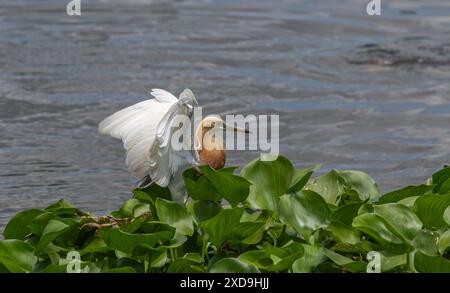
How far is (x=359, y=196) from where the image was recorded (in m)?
5.81

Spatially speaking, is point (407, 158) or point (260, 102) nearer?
point (407, 158)

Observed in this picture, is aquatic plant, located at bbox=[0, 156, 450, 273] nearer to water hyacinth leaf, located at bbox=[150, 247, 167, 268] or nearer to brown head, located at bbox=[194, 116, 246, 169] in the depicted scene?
water hyacinth leaf, located at bbox=[150, 247, 167, 268]

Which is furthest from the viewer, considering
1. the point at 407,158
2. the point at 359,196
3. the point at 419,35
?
the point at 419,35

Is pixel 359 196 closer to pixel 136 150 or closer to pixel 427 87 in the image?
pixel 136 150

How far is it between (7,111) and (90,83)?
1.23 meters

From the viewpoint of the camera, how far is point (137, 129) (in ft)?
20.0

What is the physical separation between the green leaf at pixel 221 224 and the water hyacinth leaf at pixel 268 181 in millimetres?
405

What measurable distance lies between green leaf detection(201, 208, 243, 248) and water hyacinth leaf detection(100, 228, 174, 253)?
0.57 ft

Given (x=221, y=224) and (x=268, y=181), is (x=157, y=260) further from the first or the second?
(x=268, y=181)

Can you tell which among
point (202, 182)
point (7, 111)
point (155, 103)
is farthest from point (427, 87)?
point (202, 182)

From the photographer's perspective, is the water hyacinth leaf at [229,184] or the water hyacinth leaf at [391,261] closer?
the water hyacinth leaf at [391,261]

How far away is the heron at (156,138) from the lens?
564 cm
